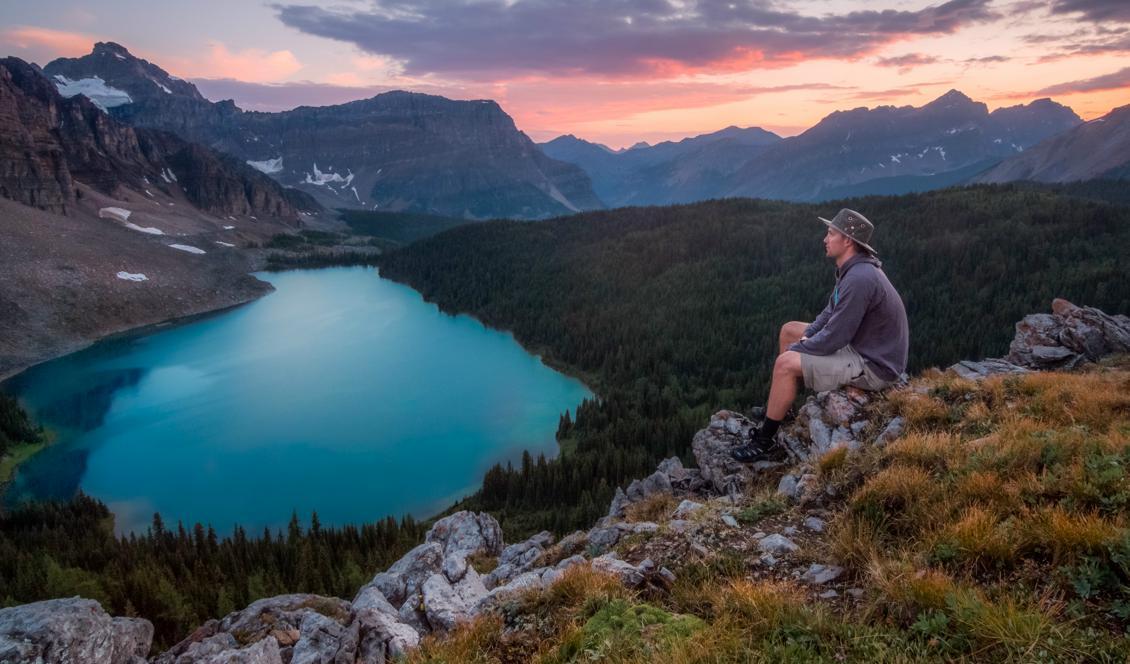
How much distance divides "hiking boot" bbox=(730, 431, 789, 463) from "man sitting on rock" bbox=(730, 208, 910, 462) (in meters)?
0.43

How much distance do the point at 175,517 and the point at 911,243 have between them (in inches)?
4645

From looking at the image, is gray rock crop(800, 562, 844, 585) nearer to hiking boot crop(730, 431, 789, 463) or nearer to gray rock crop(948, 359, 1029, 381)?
hiking boot crop(730, 431, 789, 463)

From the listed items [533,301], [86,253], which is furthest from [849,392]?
[86,253]

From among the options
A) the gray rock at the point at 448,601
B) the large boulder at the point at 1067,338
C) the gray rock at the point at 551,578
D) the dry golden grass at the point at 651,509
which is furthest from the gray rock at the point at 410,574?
the large boulder at the point at 1067,338

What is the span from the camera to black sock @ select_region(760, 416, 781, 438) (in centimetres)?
1091

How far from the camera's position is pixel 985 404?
912 cm

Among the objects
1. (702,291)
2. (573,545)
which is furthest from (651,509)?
(702,291)

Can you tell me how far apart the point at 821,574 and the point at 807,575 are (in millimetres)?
144

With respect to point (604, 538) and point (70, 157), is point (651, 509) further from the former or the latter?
point (70, 157)

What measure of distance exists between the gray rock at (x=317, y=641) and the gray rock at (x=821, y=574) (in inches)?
227

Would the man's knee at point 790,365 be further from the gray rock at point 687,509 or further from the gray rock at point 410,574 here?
the gray rock at point 410,574

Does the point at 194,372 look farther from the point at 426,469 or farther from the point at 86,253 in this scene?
the point at 86,253

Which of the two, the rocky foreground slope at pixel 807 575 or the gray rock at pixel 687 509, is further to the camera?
the gray rock at pixel 687 509

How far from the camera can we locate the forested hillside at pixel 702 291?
5357cm
